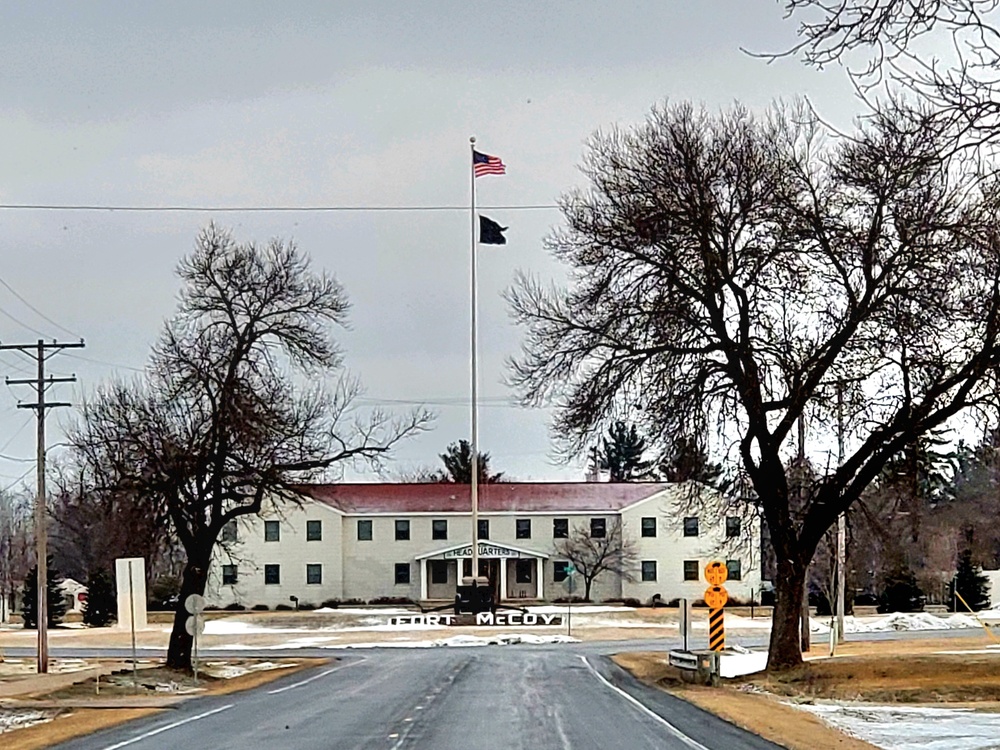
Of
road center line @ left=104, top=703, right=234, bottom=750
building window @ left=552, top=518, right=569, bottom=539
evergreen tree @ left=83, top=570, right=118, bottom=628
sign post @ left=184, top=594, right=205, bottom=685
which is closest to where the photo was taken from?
road center line @ left=104, top=703, right=234, bottom=750

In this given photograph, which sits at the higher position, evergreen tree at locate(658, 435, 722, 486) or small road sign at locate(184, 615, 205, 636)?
evergreen tree at locate(658, 435, 722, 486)

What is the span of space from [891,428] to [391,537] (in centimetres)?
6504

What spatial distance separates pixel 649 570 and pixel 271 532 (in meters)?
24.0

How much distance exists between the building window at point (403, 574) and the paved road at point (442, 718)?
53925 mm

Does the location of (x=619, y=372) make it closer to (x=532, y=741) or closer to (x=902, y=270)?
(x=902, y=270)

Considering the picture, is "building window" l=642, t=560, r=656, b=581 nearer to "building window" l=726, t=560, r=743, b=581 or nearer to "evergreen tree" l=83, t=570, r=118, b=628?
"building window" l=726, t=560, r=743, b=581

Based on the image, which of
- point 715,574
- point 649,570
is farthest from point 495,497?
point 715,574

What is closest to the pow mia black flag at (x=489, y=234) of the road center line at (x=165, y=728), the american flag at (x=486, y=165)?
the american flag at (x=486, y=165)

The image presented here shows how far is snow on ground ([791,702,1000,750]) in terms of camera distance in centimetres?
1911

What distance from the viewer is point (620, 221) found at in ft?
104

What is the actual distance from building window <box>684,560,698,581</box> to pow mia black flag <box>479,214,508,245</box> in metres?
37.9

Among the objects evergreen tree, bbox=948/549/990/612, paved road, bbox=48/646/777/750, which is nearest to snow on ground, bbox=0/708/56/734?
paved road, bbox=48/646/777/750

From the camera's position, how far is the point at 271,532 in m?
91.7

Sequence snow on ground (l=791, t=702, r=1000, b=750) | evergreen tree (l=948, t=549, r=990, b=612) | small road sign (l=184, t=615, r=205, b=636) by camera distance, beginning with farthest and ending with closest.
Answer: evergreen tree (l=948, t=549, r=990, b=612), small road sign (l=184, t=615, r=205, b=636), snow on ground (l=791, t=702, r=1000, b=750)
